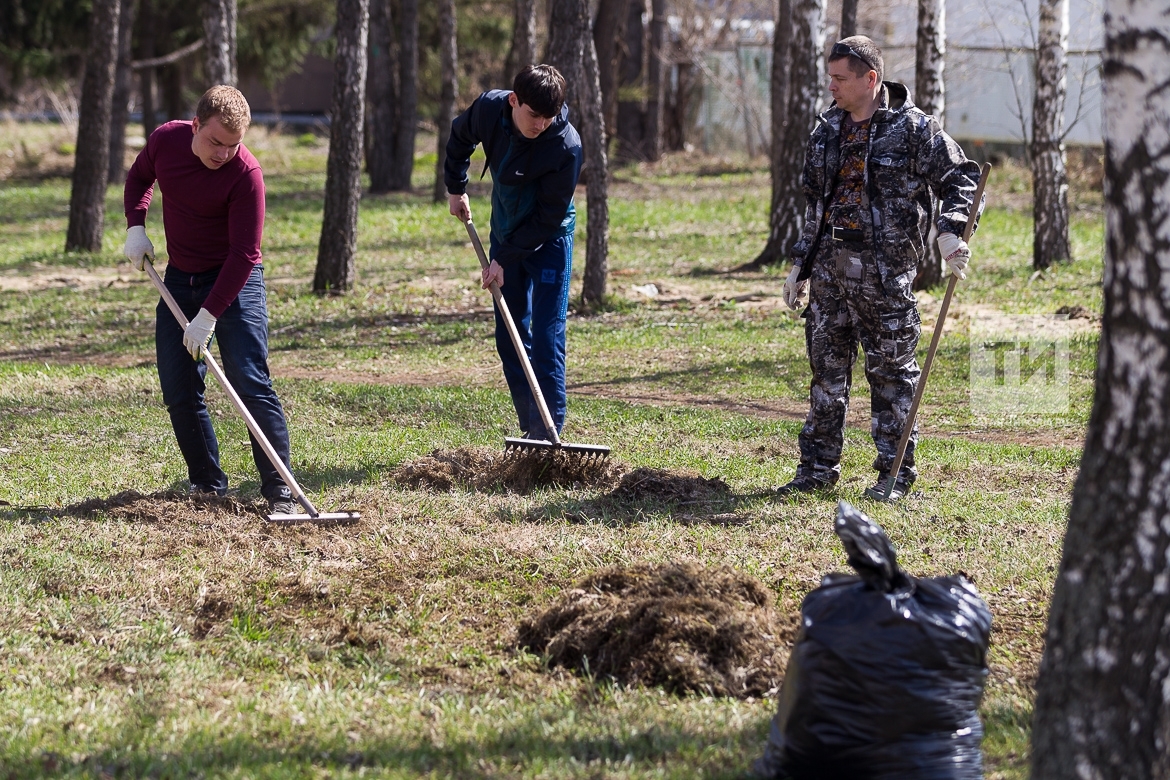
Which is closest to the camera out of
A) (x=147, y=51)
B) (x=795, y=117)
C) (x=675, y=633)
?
(x=675, y=633)

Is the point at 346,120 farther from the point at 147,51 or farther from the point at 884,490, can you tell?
the point at 147,51

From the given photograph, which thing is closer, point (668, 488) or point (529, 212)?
point (668, 488)

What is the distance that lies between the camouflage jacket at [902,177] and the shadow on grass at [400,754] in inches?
110

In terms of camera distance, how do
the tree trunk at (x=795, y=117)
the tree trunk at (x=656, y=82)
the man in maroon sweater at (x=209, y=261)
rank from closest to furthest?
the man in maroon sweater at (x=209, y=261) → the tree trunk at (x=795, y=117) → the tree trunk at (x=656, y=82)

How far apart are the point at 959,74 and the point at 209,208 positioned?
21.9 meters

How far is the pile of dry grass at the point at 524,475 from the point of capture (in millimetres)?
6195

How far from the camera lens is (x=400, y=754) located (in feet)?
11.0

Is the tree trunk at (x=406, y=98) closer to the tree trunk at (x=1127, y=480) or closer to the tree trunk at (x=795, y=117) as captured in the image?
the tree trunk at (x=795, y=117)

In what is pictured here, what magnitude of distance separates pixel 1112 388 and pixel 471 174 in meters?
23.0

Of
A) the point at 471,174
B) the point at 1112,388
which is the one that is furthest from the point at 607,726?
the point at 471,174

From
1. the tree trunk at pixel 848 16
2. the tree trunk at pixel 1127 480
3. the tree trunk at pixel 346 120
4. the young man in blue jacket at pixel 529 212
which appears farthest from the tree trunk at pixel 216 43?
the tree trunk at pixel 1127 480

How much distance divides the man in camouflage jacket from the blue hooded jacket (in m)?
1.25

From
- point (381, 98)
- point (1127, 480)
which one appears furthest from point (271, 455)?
point (381, 98)

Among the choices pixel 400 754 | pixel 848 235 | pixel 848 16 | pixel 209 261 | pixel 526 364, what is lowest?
pixel 400 754
